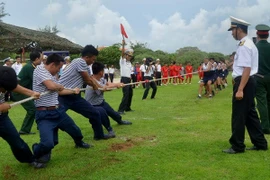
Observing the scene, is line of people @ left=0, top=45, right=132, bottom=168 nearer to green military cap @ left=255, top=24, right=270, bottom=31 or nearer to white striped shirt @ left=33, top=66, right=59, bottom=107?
white striped shirt @ left=33, top=66, right=59, bottom=107

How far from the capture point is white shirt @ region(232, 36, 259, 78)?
223 inches

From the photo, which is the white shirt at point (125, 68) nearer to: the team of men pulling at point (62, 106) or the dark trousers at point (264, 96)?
the team of men pulling at point (62, 106)

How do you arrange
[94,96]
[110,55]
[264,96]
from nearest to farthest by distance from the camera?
[264,96], [94,96], [110,55]

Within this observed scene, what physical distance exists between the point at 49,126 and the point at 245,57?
3.47 metres

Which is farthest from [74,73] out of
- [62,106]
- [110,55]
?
→ [110,55]

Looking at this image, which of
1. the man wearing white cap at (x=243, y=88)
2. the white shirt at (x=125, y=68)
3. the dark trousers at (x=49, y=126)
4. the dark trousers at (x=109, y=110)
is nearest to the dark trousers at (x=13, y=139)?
the dark trousers at (x=49, y=126)

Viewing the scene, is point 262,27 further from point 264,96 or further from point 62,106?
point 62,106

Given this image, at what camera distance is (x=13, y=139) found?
16.6 feet

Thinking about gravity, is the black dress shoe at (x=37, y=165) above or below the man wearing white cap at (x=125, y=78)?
below

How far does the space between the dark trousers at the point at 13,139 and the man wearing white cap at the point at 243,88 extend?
3453 millimetres

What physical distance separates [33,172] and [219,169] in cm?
293

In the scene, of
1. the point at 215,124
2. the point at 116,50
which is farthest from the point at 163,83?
the point at 215,124

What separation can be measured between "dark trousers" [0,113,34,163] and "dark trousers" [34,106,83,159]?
18cm

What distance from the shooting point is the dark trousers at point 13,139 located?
4909mm
